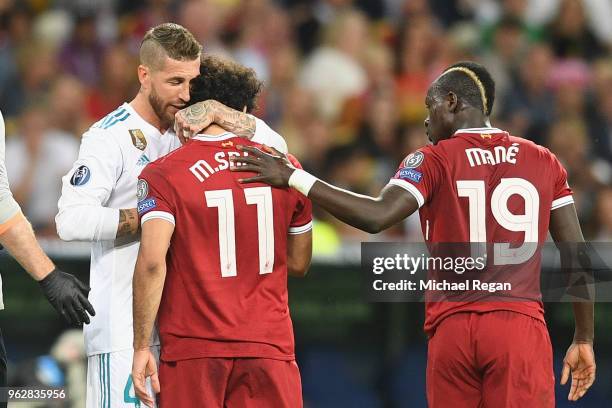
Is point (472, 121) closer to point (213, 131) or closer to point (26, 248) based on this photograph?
point (213, 131)

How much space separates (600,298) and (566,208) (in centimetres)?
197

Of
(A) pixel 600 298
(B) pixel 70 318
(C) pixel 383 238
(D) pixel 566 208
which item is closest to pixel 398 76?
(C) pixel 383 238

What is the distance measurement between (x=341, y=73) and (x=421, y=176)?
5867mm

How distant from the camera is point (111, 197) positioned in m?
4.92

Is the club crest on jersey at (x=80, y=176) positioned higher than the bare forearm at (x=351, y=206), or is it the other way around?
the club crest on jersey at (x=80, y=176)

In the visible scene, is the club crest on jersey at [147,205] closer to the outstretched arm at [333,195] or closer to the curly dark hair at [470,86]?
the outstretched arm at [333,195]

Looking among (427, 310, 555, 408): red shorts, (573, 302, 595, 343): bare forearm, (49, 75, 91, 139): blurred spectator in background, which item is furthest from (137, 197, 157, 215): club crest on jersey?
(49, 75, 91, 139): blurred spectator in background

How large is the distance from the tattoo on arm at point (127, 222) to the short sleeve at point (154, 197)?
0.52 feet

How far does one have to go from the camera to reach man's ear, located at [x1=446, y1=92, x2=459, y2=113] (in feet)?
16.2

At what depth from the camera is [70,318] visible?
4625 millimetres

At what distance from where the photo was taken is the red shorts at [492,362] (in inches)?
185

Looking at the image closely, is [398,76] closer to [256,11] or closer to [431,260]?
[256,11]

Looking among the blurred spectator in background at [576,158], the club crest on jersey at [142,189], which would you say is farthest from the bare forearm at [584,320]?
the blurred spectator in background at [576,158]

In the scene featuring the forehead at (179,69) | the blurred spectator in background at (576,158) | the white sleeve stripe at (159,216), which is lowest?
the white sleeve stripe at (159,216)
